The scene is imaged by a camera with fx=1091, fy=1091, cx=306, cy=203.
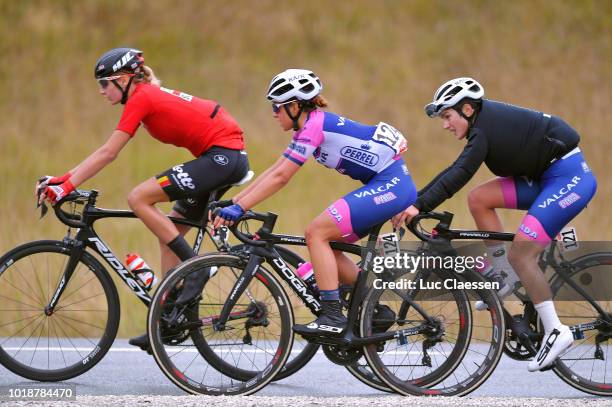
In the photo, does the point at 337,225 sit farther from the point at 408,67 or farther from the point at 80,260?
the point at 408,67

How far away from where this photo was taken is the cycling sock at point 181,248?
7.09 meters

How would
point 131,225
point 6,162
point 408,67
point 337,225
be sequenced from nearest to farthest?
point 337,225 → point 131,225 → point 6,162 → point 408,67

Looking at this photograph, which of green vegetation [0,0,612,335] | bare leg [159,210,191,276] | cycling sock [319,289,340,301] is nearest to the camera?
cycling sock [319,289,340,301]

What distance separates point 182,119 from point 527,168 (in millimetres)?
2283

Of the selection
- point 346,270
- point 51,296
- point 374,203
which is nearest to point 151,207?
point 51,296

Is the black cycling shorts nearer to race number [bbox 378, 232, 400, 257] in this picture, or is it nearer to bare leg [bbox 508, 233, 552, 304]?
race number [bbox 378, 232, 400, 257]

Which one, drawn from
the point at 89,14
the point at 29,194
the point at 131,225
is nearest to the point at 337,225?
the point at 131,225

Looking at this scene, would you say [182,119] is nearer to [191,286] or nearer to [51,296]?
[191,286]

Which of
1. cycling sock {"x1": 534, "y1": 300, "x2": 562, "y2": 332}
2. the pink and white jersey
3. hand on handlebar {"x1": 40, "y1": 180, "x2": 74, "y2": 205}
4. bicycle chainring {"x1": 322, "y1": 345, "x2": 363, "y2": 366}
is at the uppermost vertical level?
the pink and white jersey

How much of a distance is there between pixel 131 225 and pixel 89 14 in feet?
34.1

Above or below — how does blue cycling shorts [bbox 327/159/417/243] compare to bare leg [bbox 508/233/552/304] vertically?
above

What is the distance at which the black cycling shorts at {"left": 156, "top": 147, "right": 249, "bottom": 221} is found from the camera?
713cm

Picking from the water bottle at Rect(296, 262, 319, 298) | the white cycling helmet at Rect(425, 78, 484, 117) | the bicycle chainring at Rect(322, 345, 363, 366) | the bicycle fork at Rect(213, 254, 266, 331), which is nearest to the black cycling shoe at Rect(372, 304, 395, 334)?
the bicycle chainring at Rect(322, 345, 363, 366)

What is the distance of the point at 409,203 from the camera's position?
666 centimetres
